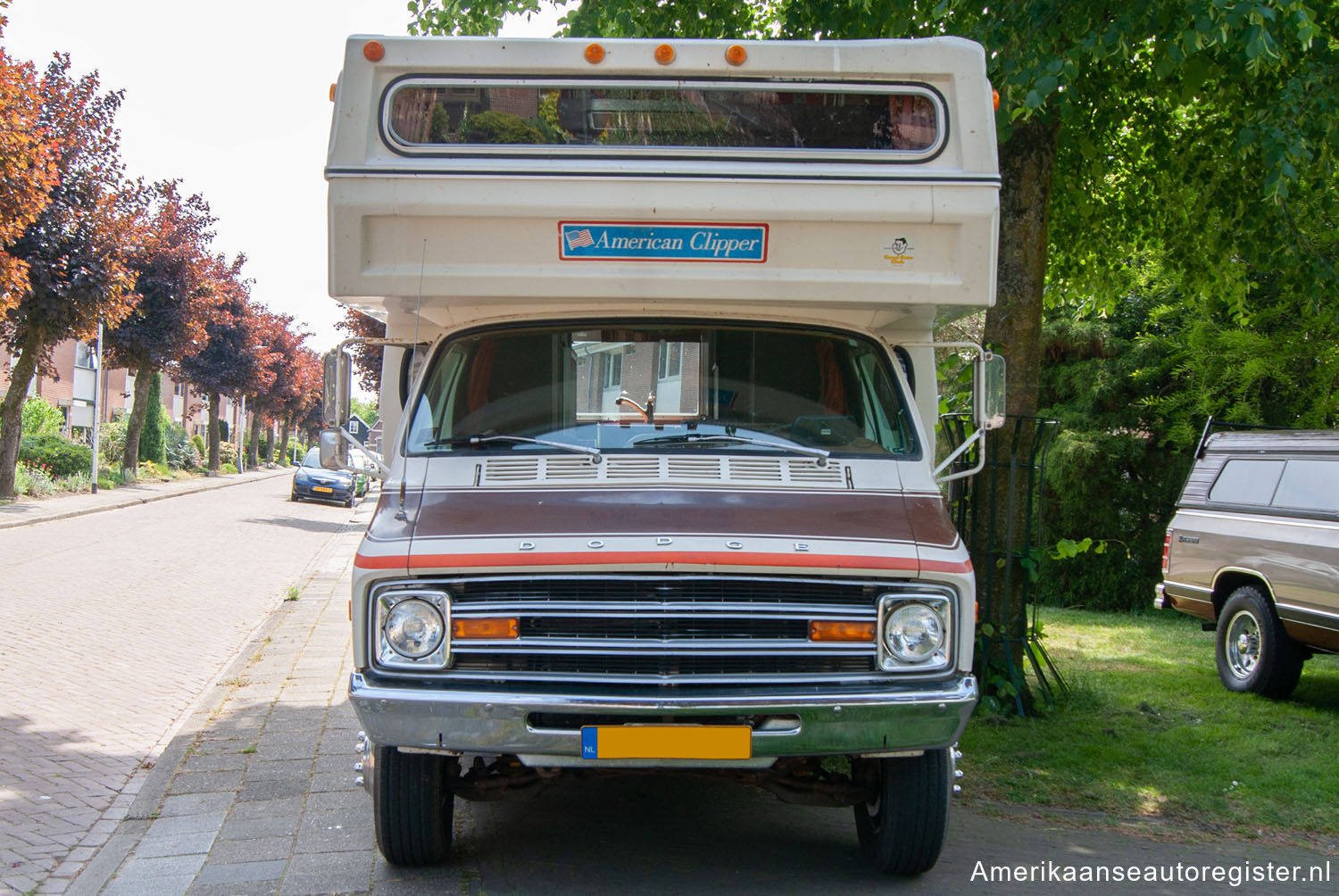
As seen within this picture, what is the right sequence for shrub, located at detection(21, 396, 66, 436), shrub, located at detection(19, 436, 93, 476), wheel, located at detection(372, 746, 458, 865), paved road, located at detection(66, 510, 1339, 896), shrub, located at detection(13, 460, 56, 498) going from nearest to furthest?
wheel, located at detection(372, 746, 458, 865), paved road, located at detection(66, 510, 1339, 896), shrub, located at detection(13, 460, 56, 498), shrub, located at detection(19, 436, 93, 476), shrub, located at detection(21, 396, 66, 436)

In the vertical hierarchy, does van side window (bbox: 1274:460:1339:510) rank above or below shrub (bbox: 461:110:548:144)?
below

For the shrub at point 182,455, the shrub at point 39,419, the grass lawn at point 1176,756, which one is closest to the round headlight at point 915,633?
the grass lawn at point 1176,756

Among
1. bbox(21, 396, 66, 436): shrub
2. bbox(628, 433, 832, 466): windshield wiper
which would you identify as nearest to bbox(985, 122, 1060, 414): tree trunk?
bbox(628, 433, 832, 466): windshield wiper

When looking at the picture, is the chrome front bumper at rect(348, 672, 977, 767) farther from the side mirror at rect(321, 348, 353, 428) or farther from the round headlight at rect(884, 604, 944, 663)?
the side mirror at rect(321, 348, 353, 428)

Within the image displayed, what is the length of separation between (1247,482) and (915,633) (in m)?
6.10

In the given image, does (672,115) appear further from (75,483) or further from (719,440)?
(75,483)

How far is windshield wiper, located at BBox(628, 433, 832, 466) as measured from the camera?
4980mm

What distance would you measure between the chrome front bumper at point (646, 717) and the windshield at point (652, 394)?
1235mm

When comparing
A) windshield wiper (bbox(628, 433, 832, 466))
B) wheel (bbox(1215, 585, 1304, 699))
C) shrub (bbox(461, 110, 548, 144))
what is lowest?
wheel (bbox(1215, 585, 1304, 699))

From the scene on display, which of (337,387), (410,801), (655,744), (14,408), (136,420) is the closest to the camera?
(655,744)

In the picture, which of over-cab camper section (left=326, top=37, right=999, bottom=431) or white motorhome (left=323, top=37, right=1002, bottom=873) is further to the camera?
over-cab camper section (left=326, top=37, right=999, bottom=431)

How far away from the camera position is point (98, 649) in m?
9.68

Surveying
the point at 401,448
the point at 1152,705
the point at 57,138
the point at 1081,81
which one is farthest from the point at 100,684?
the point at 57,138

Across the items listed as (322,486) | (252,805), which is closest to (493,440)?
(252,805)
